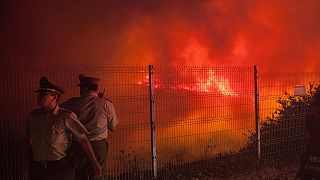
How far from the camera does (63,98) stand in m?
7.84

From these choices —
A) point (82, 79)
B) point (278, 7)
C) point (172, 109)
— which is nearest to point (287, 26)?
point (278, 7)

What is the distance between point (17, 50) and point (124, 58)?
3104 mm

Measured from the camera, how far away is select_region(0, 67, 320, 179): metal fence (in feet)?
20.8

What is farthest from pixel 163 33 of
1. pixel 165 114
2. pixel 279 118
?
pixel 165 114

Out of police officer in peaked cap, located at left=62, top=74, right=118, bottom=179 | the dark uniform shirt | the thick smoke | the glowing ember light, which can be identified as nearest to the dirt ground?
A: the glowing ember light

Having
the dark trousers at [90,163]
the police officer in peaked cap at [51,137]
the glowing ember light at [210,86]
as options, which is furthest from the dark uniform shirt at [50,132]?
the glowing ember light at [210,86]

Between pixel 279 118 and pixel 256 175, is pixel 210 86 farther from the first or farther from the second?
pixel 279 118

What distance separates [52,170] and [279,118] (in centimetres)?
655

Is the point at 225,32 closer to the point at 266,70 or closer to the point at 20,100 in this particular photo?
the point at 266,70

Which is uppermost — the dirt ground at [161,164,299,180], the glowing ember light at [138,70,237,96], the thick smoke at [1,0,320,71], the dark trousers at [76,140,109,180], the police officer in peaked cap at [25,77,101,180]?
the thick smoke at [1,0,320,71]

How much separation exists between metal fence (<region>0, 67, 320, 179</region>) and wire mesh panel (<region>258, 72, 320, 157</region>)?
0.08 feet

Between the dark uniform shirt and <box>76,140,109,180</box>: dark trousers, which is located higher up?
the dark uniform shirt

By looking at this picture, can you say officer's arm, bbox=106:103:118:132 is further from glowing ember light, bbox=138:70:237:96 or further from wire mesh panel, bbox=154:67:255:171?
glowing ember light, bbox=138:70:237:96

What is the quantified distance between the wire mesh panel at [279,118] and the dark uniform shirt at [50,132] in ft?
18.5
